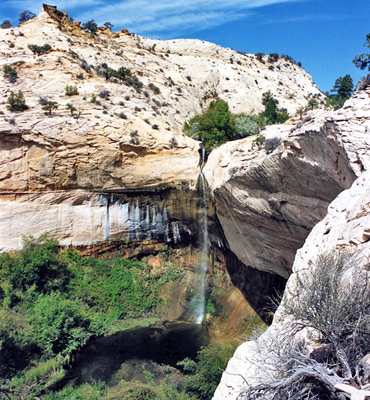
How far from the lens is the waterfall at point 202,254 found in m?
20.5

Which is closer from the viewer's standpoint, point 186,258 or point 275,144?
point 275,144

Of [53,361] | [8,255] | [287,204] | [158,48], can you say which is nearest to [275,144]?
[287,204]

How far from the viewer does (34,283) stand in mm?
18766

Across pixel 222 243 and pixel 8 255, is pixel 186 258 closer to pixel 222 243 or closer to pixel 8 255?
pixel 222 243

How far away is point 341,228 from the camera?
23.4 ft

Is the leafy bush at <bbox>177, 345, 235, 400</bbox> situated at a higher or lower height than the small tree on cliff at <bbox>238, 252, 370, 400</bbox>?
lower

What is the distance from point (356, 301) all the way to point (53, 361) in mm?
13678

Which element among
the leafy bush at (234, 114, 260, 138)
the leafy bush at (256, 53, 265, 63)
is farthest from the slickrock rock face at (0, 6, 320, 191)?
the leafy bush at (256, 53, 265, 63)

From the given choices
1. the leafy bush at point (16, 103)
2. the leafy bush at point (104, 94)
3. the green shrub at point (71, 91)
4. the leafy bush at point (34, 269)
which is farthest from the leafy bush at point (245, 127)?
the leafy bush at point (34, 269)

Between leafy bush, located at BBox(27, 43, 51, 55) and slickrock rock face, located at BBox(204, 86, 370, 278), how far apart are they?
1555cm

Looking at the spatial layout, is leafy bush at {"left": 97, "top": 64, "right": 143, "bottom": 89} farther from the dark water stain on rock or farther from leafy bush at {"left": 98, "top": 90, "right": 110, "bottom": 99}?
the dark water stain on rock

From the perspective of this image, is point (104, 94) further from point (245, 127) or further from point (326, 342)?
point (326, 342)

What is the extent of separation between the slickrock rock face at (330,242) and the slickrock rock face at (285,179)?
4.87ft

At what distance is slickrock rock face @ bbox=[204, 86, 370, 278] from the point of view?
10.1 metres
